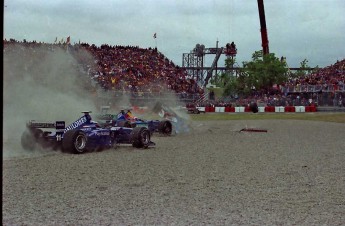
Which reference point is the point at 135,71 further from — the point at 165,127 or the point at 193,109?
the point at 165,127

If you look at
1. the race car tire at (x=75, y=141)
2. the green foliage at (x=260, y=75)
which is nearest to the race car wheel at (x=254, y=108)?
the green foliage at (x=260, y=75)

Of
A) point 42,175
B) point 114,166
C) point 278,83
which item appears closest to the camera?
point 42,175

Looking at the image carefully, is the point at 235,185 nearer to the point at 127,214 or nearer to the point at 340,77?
the point at 127,214

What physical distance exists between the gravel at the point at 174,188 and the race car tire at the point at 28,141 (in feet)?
1.01

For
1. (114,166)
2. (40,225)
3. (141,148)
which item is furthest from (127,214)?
(141,148)

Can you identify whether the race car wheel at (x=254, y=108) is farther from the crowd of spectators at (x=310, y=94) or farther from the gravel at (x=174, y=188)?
the gravel at (x=174, y=188)

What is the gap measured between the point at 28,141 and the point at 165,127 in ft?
27.3

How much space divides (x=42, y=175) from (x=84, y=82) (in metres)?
15.8

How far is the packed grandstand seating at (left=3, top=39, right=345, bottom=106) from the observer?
40000 mm

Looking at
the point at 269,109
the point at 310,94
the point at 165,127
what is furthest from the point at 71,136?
the point at 310,94

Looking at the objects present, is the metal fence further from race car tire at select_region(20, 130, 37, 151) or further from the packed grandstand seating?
race car tire at select_region(20, 130, 37, 151)

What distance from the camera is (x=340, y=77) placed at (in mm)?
58281

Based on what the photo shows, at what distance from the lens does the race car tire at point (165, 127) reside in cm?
Result: 2142

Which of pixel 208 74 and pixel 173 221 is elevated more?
pixel 208 74
